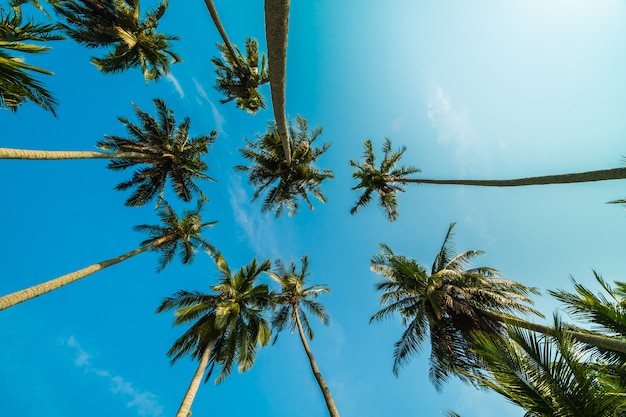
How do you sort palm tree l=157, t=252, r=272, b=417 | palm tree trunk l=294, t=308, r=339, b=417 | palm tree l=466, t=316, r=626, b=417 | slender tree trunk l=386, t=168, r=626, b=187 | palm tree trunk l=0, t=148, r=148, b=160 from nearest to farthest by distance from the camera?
palm tree l=466, t=316, r=626, b=417, slender tree trunk l=386, t=168, r=626, b=187, palm tree trunk l=0, t=148, r=148, b=160, palm tree trunk l=294, t=308, r=339, b=417, palm tree l=157, t=252, r=272, b=417

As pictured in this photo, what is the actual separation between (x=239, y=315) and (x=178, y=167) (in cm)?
1038

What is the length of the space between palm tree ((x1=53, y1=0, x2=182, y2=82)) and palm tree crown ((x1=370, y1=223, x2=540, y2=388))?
17.0m

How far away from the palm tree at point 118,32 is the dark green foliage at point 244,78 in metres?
3.27

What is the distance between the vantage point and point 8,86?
17.9 ft

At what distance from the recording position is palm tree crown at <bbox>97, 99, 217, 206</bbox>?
16.8 m

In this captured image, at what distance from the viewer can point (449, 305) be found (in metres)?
11.4

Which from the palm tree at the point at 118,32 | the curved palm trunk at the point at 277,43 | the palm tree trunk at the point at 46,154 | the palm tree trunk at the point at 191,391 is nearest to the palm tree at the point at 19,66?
the palm tree trunk at the point at 46,154

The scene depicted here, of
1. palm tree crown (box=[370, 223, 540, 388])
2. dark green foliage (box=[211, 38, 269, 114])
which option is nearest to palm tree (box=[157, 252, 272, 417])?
palm tree crown (box=[370, 223, 540, 388])

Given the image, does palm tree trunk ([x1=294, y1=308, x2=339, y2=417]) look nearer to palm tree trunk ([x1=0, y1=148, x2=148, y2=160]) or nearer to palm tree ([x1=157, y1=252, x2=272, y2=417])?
palm tree ([x1=157, y1=252, x2=272, y2=417])

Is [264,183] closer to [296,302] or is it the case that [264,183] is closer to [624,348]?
[296,302]

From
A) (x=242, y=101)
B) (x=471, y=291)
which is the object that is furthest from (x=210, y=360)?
(x=242, y=101)

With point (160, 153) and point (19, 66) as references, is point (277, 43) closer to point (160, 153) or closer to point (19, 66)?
point (19, 66)

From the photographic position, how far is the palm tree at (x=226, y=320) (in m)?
13.5

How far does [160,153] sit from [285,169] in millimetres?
7928
